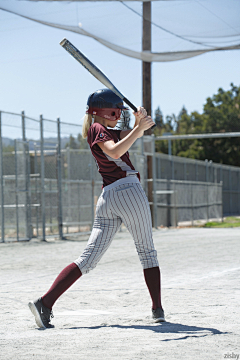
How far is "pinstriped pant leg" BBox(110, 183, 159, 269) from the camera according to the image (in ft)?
12.9

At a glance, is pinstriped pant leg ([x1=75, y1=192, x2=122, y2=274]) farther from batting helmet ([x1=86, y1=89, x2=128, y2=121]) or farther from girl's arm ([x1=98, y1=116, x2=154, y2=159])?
batting helmet ([x1=86, y1=89, x2=128, y2=121])

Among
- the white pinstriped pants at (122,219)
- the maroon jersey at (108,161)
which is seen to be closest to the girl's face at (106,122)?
the maroon jersey at (108,161)

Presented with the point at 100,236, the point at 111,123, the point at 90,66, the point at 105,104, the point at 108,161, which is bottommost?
the point at 100,236

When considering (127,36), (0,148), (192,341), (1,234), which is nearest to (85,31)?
(127,36)

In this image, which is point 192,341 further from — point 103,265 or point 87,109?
point 103,265

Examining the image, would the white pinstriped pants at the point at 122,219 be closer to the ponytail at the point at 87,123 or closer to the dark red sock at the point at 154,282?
the dark red sock at the point at 154,282

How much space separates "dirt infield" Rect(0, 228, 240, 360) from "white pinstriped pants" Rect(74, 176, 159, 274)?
537 millimetres

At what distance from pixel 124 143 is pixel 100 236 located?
0.77 meters

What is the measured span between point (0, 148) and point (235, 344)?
30.5 ft

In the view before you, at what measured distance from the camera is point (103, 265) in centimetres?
818

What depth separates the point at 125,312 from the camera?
461cm

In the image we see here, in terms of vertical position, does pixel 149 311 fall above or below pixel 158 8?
below

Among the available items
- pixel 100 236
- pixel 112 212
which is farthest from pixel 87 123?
pixel 100 236

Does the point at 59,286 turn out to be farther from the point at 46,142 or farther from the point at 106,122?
the point at 46,142
